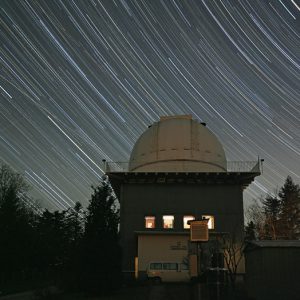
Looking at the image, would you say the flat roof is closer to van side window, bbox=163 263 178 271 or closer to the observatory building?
the observatory building

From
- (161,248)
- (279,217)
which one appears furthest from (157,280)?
(279,217)

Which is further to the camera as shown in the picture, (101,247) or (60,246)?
(60,246)

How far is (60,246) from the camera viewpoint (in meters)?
46.9

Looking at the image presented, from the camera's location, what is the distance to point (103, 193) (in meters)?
24.3

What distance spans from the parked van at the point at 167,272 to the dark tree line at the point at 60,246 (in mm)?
5718

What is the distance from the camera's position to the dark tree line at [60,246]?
71.8 feet

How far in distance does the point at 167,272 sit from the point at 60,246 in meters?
21.3

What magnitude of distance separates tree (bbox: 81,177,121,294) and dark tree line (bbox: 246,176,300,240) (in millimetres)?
31658

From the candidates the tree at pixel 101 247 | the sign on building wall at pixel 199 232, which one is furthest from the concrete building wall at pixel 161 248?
the sign on building wall at pixel 199 232

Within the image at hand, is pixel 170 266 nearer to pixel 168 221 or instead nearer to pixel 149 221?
pixel 168 221

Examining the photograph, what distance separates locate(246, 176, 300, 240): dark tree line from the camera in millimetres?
54344

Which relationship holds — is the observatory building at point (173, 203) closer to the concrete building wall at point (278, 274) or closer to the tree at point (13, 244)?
the tree at point (13, 244)

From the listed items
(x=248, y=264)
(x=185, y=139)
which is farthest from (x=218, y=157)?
(x=248, y=264)

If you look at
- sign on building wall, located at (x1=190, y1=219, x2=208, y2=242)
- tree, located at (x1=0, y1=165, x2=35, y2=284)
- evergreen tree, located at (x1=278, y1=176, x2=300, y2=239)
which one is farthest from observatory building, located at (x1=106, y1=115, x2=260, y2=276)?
evergreen tree, located at (x1=278, y1=176, x2=300, y2=239)
